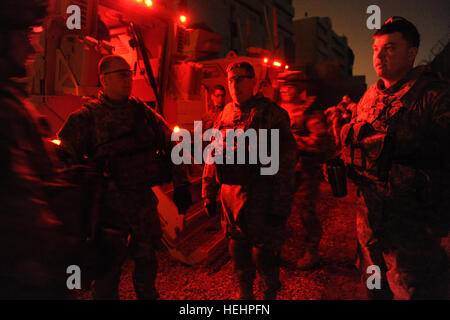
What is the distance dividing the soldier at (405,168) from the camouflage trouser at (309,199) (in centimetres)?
133

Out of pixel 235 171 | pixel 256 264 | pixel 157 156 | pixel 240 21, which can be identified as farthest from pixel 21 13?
pixel 240 21

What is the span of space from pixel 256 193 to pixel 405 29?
1.58m

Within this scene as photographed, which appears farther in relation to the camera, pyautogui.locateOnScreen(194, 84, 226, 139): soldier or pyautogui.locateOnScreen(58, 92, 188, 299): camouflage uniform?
pyautogui.locateOnScreen(194, 84, 226, 139): soldier

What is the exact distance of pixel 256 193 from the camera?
227 centimetres

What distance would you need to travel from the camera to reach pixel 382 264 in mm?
1975

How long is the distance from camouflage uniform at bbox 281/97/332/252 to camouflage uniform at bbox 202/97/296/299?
975mm

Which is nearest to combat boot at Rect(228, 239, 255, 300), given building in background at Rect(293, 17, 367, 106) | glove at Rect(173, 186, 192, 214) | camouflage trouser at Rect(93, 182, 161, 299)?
glove at Rect(173, 186, 192, 214)

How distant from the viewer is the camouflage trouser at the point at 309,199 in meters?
3.37

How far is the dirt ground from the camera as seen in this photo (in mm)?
2734

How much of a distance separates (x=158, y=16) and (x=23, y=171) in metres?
3.62

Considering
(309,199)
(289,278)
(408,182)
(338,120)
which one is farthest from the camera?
(338,120)

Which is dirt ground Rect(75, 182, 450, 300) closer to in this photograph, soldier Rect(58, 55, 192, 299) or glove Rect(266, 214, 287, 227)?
glove Rect(266, 214, 287, 227)

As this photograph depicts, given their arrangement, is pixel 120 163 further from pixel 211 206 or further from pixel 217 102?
pixel 217 102

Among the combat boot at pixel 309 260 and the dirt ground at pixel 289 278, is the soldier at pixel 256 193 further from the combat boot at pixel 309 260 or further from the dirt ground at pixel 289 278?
the combat boot at pixel 309 260
